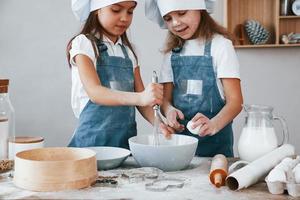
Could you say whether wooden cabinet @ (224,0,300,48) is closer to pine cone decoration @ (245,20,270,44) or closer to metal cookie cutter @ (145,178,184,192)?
pine cone decoration @ (245,20,270,44)

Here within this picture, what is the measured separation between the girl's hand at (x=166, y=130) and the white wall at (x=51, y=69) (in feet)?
4.60

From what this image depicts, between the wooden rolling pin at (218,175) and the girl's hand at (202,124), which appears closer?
the wooden rolling pin at (218,175)

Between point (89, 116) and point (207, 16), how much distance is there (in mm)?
579

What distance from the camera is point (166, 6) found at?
1522 mm

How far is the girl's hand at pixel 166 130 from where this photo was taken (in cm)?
128

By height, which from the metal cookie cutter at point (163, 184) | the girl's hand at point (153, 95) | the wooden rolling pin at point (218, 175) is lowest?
the metal cookie cutter at point (163, 184)

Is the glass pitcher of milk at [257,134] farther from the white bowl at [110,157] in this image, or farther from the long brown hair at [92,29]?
the long brown hair at [92,29]

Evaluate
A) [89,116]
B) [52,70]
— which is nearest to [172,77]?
[89,116]

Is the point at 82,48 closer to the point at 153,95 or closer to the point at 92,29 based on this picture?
the point at 92,29

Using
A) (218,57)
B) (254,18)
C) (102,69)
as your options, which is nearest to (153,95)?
(102,69)

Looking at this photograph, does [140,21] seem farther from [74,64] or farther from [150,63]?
[74,64]

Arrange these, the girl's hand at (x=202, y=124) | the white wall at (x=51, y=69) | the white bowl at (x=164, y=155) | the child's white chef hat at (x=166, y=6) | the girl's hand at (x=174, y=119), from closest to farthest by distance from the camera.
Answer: the white bowl at (x=164, y=155)
the girl's hand at (x=202, y=124)
the girl's hand at (x=174, y=119)
the child's white chef hat at (x=166, y=6)
the white wall at (x=51, y=69)

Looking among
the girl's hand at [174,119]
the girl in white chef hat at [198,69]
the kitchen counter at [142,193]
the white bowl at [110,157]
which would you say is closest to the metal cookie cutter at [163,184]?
the kitchen counter at [142,193]

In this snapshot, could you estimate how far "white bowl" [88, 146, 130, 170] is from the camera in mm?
1121
